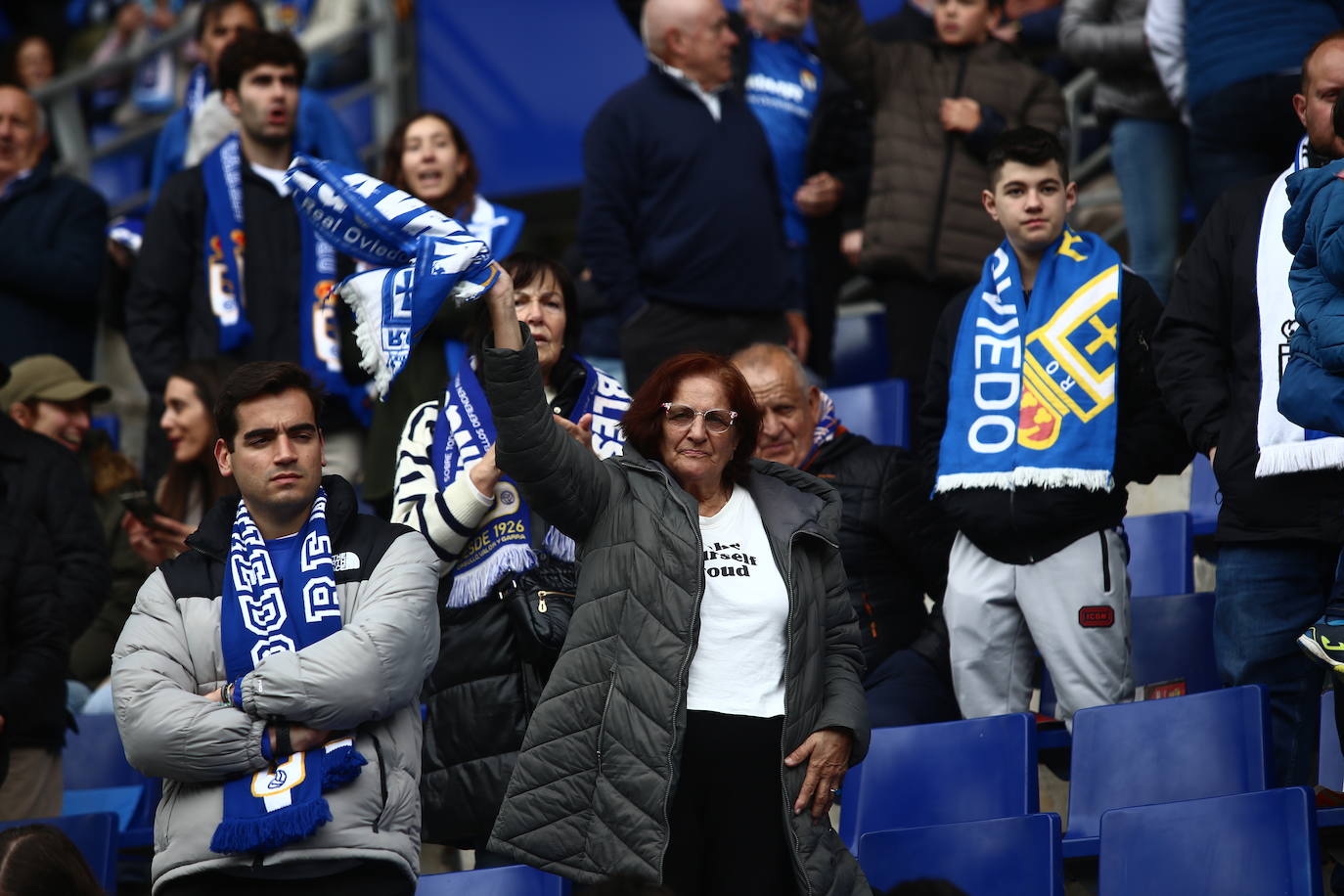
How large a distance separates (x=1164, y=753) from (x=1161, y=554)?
4.15 feet

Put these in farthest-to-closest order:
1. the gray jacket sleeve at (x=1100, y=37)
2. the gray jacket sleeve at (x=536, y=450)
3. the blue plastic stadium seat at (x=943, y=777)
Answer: the gray jacket sleeve at (x=1100, y=37) → the blue plastic stadium seat at (x=943, y=777) → the gray jacket sleeve at (x=536, y=450)

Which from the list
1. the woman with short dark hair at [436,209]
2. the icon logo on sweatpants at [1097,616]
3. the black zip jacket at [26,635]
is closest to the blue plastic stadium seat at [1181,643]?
the icon logo on sweatpants at [1097,616]

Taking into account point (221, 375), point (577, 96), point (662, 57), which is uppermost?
point (577, 96)

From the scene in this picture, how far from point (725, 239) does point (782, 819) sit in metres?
2.98

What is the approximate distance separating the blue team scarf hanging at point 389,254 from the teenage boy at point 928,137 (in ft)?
8.93

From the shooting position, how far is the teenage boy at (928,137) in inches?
239

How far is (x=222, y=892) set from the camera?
3.32 metres

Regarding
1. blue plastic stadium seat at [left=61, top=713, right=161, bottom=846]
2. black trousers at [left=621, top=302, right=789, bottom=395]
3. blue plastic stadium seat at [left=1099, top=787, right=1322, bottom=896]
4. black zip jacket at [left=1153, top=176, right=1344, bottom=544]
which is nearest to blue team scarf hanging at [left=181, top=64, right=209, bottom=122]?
black trousers at [left=621, top=302, right=789, bottom=395]

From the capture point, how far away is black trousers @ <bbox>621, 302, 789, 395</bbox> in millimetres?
6082

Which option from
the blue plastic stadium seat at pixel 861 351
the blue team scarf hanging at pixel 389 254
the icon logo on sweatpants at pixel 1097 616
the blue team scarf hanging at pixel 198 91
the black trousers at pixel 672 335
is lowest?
the icon logo on sweatpants at pixel 1097 616

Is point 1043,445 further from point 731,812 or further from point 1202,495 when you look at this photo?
point 1202,495

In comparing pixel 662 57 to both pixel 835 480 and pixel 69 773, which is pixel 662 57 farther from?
pixel 69 773

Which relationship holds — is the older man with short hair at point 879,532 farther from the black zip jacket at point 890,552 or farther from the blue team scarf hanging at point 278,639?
the blue team scarf hanging at point 278,639

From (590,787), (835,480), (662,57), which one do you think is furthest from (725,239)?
(590,787)
